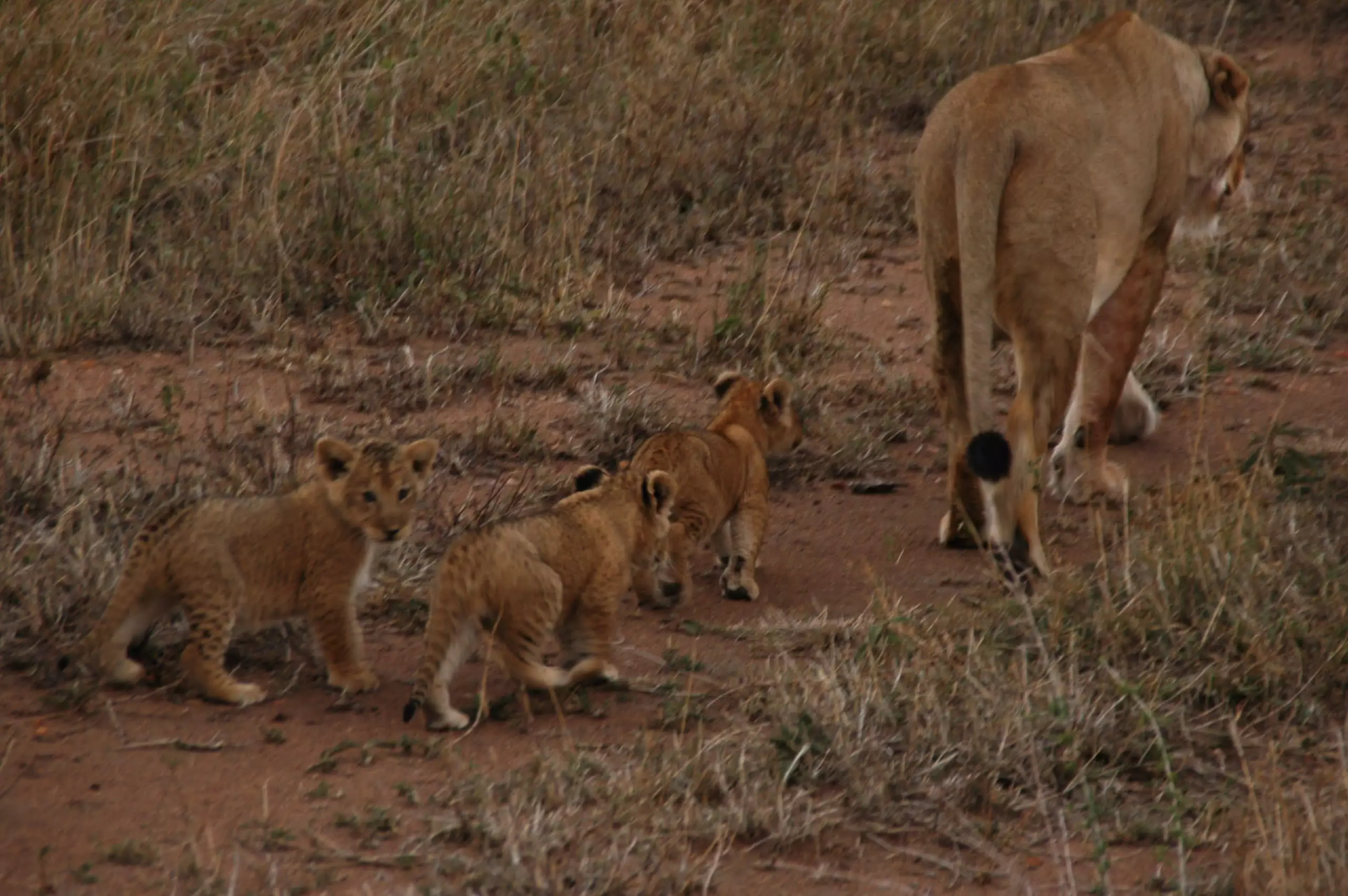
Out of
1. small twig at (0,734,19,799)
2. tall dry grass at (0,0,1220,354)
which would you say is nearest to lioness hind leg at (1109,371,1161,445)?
tall dry grass at (0,0,1220,354)

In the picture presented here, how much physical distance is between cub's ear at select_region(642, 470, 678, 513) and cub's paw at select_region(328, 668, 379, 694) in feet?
2.85

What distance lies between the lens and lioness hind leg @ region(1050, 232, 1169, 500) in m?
6.64

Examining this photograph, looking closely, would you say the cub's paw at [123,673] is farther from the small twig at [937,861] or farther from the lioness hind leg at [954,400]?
the lioness hind leg at [954,400]

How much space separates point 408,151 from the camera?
8664mm

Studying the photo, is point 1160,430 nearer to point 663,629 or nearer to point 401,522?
point 663,629

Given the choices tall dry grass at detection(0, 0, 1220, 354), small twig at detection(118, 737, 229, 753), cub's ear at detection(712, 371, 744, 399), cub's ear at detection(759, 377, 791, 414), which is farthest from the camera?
tall dry grass at detection(0, 0, 1220, 354)

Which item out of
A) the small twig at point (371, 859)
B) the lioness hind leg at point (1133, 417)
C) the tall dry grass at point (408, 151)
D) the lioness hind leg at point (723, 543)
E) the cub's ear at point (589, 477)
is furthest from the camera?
the tall dry grass at point (408, 151)

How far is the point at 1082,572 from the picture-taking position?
5.59m

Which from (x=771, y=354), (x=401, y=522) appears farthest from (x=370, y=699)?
(x=771, y=354)

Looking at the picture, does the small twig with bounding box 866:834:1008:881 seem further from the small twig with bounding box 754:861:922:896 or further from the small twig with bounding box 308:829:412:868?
the small twig with bounding box 308:829:412:868

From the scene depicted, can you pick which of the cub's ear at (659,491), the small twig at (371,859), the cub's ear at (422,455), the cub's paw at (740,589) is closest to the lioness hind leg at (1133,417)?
the cub's paw at (740,589)

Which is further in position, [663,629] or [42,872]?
[663,629]

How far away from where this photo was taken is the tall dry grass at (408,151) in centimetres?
773

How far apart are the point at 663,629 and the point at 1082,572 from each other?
118 cm
